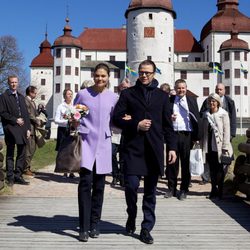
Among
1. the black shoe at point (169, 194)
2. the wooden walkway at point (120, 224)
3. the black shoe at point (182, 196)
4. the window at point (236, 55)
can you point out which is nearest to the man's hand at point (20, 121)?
the wooden walkway at point (120, 224)

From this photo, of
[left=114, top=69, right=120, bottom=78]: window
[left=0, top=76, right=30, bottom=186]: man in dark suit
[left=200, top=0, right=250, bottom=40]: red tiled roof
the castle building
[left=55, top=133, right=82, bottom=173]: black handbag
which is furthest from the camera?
[left=200, top=0, right=250, bottom=40]: red tiled roof

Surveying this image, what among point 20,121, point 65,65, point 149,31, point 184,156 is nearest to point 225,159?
point 184,156

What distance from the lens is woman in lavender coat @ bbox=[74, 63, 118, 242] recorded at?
199 inches

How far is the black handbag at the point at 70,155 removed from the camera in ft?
16.2

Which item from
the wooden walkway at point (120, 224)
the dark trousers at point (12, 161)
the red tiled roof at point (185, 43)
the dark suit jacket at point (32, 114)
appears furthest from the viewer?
the red tiled roof at point (185, 43)

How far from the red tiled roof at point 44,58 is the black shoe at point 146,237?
70512 mm

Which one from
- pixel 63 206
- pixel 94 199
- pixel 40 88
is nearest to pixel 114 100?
pixel 94 199

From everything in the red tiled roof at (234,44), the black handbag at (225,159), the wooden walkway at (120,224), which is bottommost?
the wooden walkway at (120,224)

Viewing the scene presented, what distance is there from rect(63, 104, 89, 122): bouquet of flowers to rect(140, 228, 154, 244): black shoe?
1468 millimetres

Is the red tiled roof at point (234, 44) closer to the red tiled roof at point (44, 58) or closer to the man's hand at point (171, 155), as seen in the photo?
the red tiled roof at point (44, 58)

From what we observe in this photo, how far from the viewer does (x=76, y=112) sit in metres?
4.98

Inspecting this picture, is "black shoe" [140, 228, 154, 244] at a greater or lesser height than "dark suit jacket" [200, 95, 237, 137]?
lesser

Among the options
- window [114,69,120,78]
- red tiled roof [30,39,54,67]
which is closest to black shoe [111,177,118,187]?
window [114,69,120,78]

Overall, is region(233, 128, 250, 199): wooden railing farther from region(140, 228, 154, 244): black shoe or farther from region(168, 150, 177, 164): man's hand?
region(140, 228, 154, 244): black shoe
